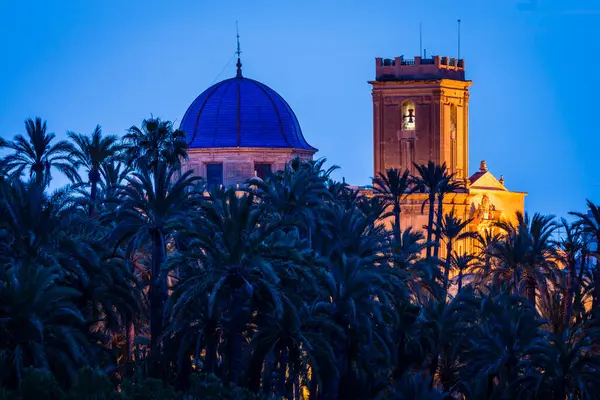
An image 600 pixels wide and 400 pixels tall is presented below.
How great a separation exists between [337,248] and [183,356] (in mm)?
9631

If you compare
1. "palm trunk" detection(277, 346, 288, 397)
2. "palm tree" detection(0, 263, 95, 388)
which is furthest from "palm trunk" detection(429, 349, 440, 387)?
"palm tree" detection(0, 263, 95, 388)

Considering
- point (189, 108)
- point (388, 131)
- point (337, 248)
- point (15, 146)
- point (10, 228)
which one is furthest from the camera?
point (189, 108)

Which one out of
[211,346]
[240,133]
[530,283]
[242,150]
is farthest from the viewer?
[240,133]

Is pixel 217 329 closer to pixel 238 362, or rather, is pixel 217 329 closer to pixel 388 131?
pixel 238 362

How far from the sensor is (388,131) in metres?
107

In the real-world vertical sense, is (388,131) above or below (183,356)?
above

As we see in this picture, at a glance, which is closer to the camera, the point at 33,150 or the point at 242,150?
the point at 33,150

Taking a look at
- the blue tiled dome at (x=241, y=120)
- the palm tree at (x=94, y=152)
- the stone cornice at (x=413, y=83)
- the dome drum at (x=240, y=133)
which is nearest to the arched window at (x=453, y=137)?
the stone cornice at (x=413, y=83)

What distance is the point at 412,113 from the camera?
353 ft

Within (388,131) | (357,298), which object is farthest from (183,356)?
(388,131)

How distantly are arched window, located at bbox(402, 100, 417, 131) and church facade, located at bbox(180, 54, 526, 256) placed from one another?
6cm

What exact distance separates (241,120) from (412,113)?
499 inches

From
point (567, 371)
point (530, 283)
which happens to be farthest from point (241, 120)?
point (567, 371)

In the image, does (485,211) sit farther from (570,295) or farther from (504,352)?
(504,352)
